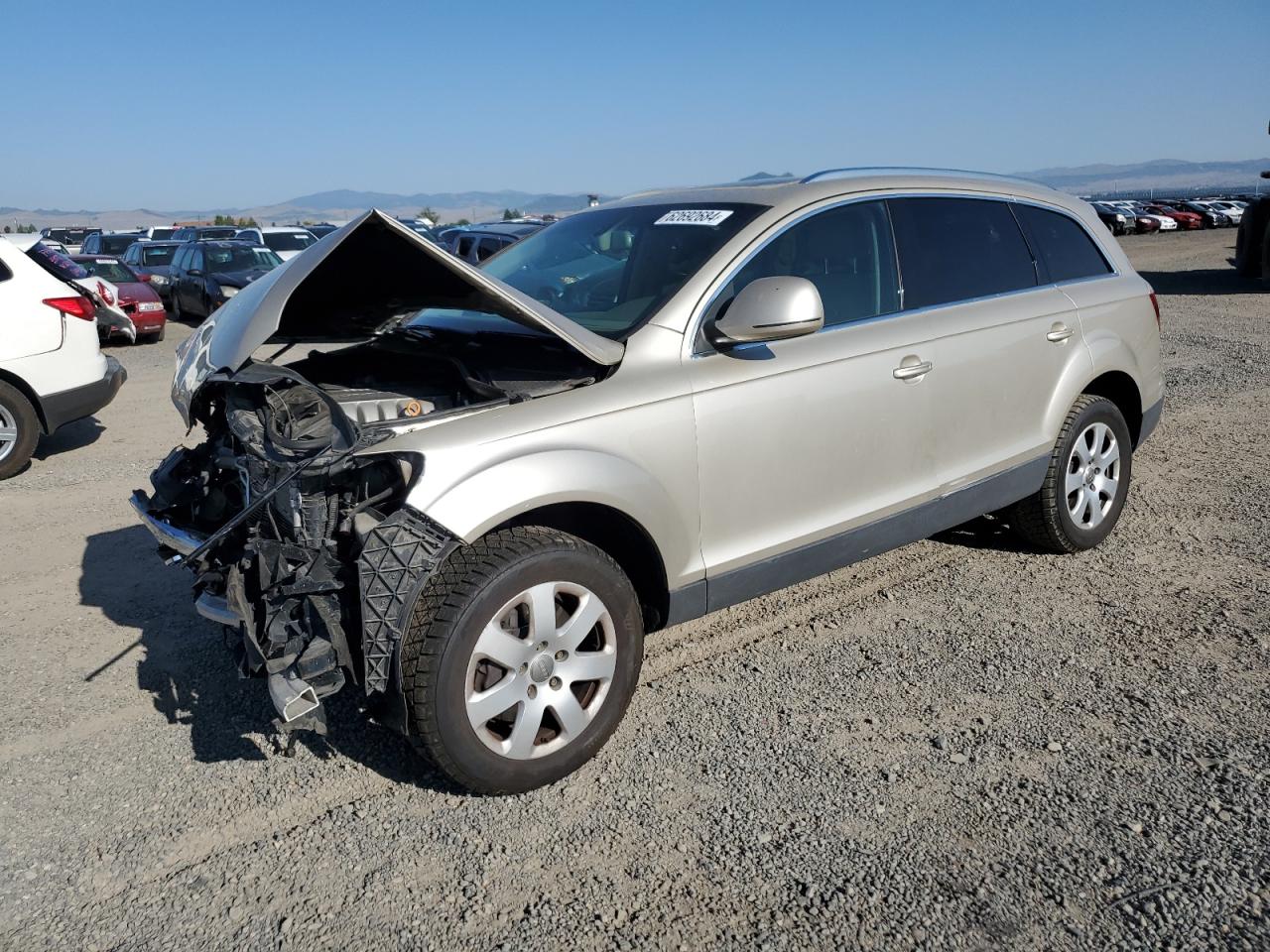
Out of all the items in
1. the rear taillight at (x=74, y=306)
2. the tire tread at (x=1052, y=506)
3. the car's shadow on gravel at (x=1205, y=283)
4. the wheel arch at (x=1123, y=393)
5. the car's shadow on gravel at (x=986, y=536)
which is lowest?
the car's shadow on gravel at (x=1205, y=283)

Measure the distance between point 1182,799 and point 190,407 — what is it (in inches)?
143

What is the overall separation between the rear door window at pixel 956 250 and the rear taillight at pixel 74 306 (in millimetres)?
6374

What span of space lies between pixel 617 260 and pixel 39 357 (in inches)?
214

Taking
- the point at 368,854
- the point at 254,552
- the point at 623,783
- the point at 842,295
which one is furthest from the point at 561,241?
the point at 368,854

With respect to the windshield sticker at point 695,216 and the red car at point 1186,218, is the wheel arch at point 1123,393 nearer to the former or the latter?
the windshield sticker at point 695,216

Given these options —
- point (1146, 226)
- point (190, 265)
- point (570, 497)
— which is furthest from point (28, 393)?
point (1146, 226)

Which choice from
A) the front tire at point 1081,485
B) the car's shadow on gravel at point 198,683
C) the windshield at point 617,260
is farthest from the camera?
the front tire at point 1081,485

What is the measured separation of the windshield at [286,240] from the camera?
2219cm

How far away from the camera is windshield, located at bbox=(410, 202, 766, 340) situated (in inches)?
141

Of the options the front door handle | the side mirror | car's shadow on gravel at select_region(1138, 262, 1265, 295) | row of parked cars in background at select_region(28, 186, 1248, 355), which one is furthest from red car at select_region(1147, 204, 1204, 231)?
the side mirror

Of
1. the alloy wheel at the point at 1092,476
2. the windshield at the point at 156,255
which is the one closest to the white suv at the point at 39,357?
the alloy wheel at the point at 1092,476

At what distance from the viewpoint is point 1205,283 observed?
19.0m

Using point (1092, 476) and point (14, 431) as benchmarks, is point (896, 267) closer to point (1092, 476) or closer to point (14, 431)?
point (1092, 476)

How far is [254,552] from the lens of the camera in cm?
304
